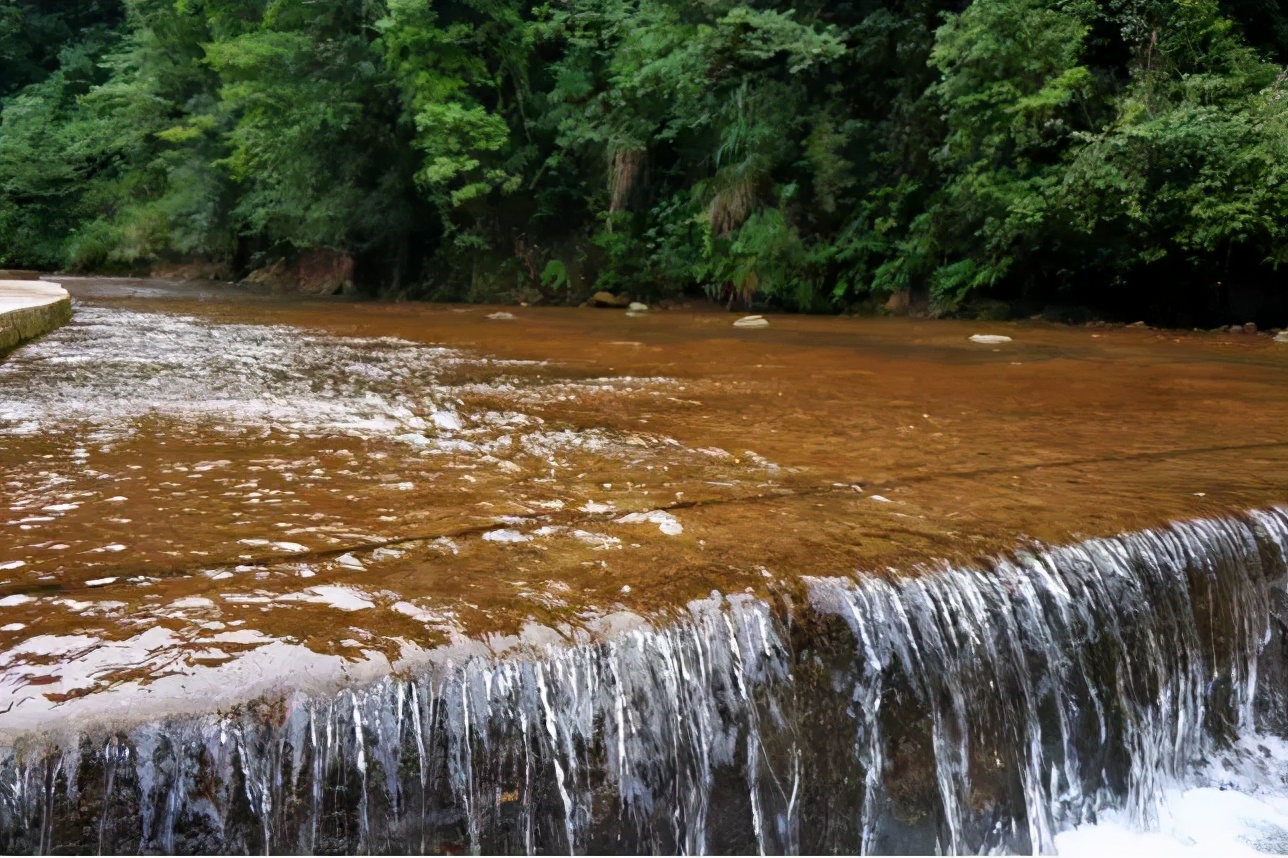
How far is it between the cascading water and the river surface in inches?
1.7

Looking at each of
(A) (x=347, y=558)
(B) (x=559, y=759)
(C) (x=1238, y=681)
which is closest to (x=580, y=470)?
(A) (x=347, y=558)

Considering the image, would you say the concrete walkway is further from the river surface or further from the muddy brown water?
the river surface

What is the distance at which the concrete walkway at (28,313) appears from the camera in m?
7.43

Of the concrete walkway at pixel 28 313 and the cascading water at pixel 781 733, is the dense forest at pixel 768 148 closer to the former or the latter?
the concrete walkway at pixel 28 313

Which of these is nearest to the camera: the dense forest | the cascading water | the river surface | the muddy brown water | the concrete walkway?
the cascading water

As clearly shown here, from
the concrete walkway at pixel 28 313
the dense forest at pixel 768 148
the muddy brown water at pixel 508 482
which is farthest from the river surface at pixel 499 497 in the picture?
the dense forest at pixel 768 148

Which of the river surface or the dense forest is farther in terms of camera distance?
the dense forest

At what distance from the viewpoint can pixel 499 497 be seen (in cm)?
354

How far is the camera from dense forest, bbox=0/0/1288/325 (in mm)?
11430

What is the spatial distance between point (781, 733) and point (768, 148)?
1369cm

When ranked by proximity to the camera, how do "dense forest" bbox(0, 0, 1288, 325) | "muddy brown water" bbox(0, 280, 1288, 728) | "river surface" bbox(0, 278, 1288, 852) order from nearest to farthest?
"river surface" bbox(0, 278, 1288, 852) < "muddy brown water" bbox(0, 280, 1288, 728) < "dense forest" bbox(0, 0, 1288, 325)

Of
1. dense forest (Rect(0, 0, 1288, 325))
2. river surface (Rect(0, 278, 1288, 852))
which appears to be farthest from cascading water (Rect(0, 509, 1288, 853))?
dense forest (Rect(0, 0, 1288, 325))

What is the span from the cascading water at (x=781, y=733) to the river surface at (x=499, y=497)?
0.14 feet

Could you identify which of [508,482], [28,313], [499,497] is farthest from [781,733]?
[28,313]
